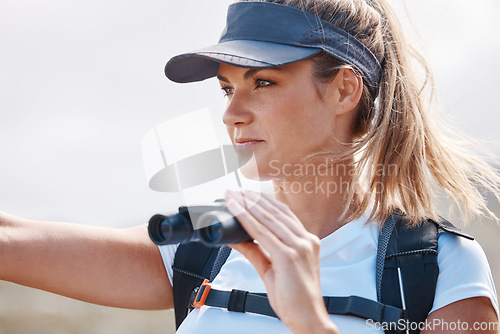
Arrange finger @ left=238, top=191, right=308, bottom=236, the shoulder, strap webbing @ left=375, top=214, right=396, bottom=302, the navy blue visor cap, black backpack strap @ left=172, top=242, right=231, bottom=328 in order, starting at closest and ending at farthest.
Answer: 1. finger @ left=238, top=191, right=308, bottom=236
2. the shoulder
3. strap webbing @ left=375, top=214, right=396, bottom=302
4. the navy blue visor cap
5. black backpack strap @ left=172, top=242, right=231, bottom=328

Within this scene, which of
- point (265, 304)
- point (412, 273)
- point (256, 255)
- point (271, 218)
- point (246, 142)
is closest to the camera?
point (271, 218)

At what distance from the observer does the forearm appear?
10.1 ft

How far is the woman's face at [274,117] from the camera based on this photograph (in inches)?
119

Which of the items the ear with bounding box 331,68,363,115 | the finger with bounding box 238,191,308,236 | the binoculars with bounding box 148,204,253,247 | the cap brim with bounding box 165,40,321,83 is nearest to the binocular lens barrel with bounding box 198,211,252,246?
the binoculars with bounding box 148,204,253,247

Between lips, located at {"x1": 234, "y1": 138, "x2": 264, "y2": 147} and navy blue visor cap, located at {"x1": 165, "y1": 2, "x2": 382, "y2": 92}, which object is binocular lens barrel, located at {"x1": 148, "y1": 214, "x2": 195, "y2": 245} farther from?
navy blue visor cap, located at {"x1": 165, "y1": 2, "x2": 382, "y2": 92}

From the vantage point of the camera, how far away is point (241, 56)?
2.94 m

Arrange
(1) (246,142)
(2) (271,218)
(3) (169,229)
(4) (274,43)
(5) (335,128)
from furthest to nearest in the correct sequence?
1. (5) (335,128)
2. (4) (274,43)
3. (1) (246,142)
4. (2) (271,218)
5. (3) (169,229)

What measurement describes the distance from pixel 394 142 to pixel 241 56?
101 centimetres

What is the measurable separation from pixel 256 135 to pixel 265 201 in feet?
2.59

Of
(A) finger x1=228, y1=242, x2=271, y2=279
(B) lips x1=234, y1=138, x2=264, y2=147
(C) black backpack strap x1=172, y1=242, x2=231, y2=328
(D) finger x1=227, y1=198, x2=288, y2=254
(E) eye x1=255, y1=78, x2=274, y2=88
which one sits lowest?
(C) black backpack strap x1=172, y1=242, x2=231, y2=328

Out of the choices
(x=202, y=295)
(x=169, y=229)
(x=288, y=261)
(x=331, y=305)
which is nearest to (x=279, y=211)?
(x=288, y=261)

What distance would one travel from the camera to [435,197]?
3.32 metres

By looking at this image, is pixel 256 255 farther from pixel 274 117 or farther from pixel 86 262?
pixel 86 262

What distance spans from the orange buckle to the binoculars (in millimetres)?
976
